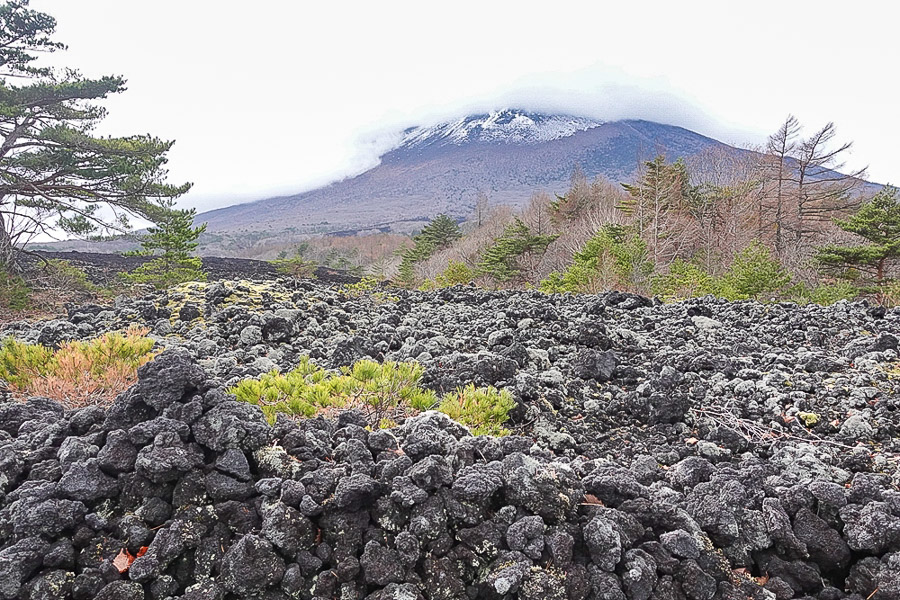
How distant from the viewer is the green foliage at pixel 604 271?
11641 millimetres

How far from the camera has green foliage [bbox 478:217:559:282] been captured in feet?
67.6

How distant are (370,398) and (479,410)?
650mm

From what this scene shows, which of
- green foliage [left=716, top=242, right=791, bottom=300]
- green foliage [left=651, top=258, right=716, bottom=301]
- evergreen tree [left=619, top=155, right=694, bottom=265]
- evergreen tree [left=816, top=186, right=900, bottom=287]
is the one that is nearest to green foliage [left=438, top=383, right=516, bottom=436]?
green foliage [left=716, top=242, right=791, bottom=300]

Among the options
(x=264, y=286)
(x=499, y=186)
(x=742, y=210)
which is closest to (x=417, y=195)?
(x=499, y=186)

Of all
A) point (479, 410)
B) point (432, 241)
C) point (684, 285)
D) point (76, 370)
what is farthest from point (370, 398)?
point (432, 241)

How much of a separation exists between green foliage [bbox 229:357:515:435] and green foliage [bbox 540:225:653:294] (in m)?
8.72

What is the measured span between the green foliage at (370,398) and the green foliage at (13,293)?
11051 mm

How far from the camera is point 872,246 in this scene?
10.2 m

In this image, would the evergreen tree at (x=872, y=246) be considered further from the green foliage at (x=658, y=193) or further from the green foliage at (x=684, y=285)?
the green foliage at (x=658, y=193)

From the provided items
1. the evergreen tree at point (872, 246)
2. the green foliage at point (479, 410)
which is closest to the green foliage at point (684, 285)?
the evergreen tree at point (872, 246)

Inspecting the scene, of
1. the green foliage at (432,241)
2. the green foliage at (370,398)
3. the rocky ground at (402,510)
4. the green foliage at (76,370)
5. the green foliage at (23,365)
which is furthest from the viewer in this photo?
the green foliage at (432,241)

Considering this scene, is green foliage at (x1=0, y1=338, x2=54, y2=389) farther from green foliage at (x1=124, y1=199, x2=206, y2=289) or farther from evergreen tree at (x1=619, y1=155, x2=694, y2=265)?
evergreen tree at (x1=619, y1=155, x2=694, y2=265)

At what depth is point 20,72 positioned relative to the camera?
12.8 metres

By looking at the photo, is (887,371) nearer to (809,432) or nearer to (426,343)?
(809,432)
